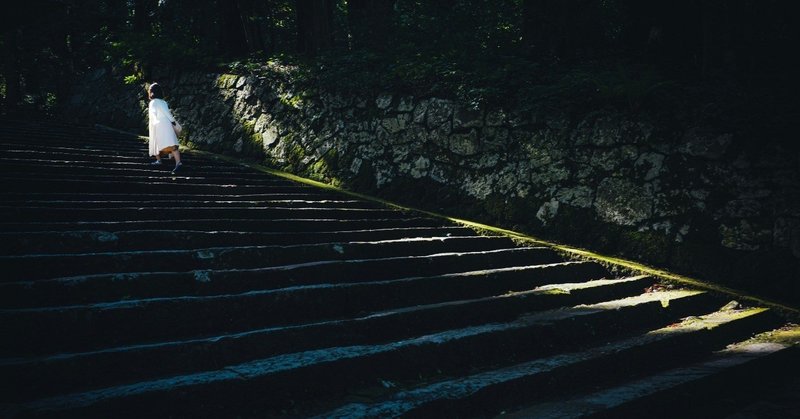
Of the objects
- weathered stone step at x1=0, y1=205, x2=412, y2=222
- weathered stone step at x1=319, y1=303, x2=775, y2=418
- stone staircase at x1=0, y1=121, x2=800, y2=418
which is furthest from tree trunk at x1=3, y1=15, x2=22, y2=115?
weathered stone step at x1=319, y1=303, x2=775, y2=418

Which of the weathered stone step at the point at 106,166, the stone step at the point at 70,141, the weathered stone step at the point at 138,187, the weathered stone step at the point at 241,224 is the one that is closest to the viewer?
the weathered stone step at the point at 241,224

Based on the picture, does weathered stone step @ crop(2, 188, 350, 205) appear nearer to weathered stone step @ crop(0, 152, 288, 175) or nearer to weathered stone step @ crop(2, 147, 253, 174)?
weathered stone step @ crop(0, 152, 288, 175)

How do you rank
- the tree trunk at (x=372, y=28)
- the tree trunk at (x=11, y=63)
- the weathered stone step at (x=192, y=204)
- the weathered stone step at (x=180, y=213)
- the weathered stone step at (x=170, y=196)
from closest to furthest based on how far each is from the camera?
the weathered stone step at (x=180, y=213) → the weathered stone step at (x=192, y=204) → the weathered stone step at (x=170, y=196) → the tree trunk at (x=372, y=28) → the tree trunk at (x=11, y=63)

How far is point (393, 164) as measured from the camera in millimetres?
7328

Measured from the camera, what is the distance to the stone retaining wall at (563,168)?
4695 mm

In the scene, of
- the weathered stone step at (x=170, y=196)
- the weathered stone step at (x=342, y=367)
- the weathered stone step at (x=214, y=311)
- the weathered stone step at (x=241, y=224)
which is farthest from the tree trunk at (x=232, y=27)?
the weathered stone step at (x=342, y=367)

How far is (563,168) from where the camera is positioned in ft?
19.5

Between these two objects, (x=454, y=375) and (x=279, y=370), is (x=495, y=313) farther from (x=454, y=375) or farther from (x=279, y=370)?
(x=279, y=370)

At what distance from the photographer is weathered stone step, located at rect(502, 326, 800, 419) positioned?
2.73 m

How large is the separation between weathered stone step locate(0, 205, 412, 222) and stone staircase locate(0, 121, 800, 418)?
0.02m

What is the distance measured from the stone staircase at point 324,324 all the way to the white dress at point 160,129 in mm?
1955

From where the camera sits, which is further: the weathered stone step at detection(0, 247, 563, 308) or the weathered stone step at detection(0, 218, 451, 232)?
the weathered stone step at detection(0, 218, 451, 232)

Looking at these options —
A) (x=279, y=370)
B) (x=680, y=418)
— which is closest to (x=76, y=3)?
(x=279, y=370)

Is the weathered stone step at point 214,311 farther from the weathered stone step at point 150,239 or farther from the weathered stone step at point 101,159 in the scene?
the weathered stone step at point 101,159
